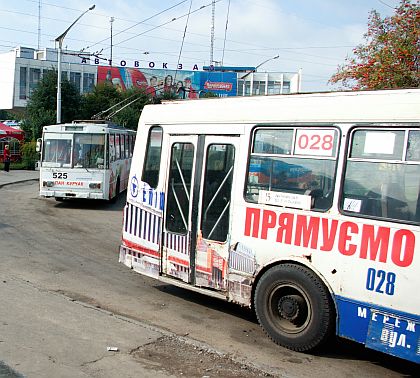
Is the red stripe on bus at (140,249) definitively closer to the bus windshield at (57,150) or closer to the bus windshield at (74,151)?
the bus windshield at (74,151)

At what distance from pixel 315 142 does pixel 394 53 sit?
309 inches

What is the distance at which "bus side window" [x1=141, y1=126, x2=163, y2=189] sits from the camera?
A: 750 centimetres

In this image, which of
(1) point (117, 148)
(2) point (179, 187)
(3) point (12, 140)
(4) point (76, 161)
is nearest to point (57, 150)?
(4) point (76, 161)

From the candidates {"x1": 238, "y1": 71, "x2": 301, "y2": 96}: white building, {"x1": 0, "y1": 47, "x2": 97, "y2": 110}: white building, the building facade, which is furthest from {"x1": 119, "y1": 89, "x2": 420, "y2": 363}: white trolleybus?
{"x1": 238, "y1": 71, "x2": 301, "y2": 96}: white building

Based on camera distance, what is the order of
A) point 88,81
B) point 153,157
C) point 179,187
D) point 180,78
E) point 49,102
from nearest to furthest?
1. point 179,187
2. point 153,157
3. point 49,102
4. point 88,81
5. point 180,78

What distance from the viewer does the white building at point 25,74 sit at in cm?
8306

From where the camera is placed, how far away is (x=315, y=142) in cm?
559

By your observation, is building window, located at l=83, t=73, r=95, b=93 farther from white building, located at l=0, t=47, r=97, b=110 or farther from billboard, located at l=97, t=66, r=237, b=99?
billboard, located at l=97, t=66, r=237, b=99

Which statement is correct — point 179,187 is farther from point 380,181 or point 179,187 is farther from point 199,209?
point 380,181

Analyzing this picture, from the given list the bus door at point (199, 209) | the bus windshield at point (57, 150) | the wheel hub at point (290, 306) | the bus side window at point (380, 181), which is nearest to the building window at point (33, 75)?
the bus windshield at point (57, 150)

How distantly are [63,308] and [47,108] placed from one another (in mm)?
39241


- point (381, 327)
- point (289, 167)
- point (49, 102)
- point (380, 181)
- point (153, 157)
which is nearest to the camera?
point (381, 327)

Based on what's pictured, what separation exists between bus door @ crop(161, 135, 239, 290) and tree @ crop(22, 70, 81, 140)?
3636cm

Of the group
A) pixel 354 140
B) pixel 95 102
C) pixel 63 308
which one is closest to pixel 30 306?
pixel 63 308
